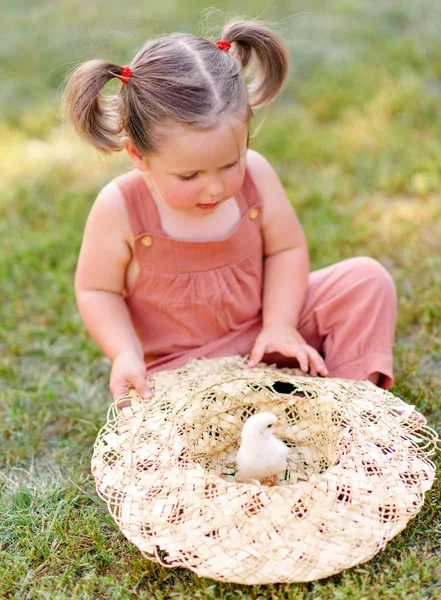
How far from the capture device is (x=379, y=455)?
135cm

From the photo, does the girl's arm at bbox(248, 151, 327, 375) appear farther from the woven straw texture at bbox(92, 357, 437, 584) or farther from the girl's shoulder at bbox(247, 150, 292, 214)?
the woven straw texture at bbox(92, 357, 437, 584)

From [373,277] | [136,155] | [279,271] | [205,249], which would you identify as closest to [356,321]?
[373,277]

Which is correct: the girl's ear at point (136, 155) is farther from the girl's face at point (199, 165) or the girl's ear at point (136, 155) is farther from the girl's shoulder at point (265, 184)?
the girl's shoulder at point (265, 184)

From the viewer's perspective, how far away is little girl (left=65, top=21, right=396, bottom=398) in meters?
1.47

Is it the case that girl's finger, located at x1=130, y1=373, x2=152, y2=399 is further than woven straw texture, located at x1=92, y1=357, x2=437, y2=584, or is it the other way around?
girl's finger, located at x1=130, y1=373, x2=152, y2=399

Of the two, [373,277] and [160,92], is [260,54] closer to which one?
[160,92]

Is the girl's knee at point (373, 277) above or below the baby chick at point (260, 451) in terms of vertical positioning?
above

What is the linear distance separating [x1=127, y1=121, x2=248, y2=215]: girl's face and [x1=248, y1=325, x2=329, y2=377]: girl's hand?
1.06 ft

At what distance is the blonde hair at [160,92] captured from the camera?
1.43 metres

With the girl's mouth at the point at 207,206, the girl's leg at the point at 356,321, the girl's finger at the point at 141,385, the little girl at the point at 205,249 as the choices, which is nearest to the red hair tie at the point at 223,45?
the little girl at the point at 205,249

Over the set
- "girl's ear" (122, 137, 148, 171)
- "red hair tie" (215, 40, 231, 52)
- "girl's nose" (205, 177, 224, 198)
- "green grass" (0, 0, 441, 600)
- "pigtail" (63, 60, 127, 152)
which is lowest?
"green grass" (0, 0, 441, 600)

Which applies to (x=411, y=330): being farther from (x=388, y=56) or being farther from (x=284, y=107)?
(x=388, y=56)

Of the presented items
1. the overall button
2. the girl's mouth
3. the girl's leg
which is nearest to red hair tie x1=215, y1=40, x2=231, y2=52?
the girl's mouth

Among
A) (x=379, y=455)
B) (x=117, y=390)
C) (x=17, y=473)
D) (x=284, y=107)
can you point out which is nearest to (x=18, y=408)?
(x=17, y=473)
